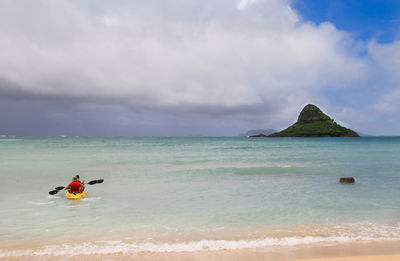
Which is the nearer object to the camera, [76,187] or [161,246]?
[161,246]

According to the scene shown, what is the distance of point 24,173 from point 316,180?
25.7 meters

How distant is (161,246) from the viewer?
26.0 feet

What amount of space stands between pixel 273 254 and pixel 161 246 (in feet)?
11.2

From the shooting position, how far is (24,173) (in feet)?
76.3

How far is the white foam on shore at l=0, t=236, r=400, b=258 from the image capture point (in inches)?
298

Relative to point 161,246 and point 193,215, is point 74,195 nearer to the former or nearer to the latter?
point 193,215

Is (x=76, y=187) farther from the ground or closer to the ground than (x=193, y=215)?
farther from the ground

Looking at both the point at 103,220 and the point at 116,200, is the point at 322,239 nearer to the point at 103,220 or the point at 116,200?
the point at 103,220

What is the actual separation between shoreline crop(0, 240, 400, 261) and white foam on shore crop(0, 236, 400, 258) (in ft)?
0.54

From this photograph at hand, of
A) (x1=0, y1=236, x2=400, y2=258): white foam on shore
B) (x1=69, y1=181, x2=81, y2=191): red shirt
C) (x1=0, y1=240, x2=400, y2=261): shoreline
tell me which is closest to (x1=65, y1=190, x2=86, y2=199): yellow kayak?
(x1=69, y1=181, x2=81, y2=191): red shirt

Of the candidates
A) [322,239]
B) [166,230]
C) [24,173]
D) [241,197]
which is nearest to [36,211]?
[166,230]

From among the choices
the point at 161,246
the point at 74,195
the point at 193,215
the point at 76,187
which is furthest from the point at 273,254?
the point at 76,187

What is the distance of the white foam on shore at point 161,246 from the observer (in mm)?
7566

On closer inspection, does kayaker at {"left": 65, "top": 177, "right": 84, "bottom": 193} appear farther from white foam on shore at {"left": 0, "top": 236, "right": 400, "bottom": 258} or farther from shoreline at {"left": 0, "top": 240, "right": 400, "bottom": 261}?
shoreline at {"left": 0, "top": 240, "right": 400, "bottom": 261}
